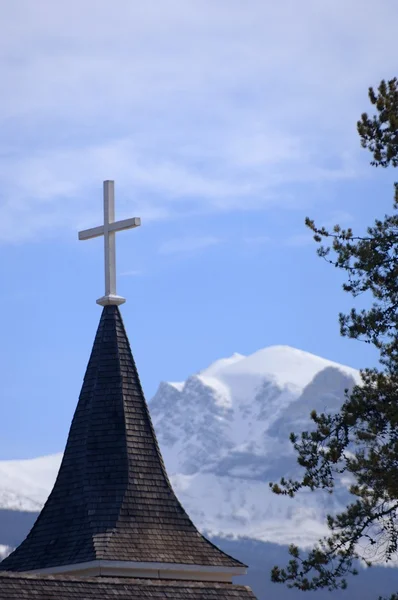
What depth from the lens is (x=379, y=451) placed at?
23.4 meters

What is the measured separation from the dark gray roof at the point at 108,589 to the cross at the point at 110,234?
6108mm

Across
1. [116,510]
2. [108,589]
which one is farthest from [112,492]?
[108,589]

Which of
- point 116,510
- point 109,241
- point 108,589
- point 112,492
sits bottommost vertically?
point 108,589

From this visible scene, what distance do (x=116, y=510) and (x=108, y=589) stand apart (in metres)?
3.36

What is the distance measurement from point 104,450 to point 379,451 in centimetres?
773

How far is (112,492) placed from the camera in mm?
29203

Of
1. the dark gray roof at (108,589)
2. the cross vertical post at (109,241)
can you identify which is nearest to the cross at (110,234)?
the cross vertical post at (109,241)

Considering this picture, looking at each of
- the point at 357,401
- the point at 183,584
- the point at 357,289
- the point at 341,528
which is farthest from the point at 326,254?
the point at 183,584

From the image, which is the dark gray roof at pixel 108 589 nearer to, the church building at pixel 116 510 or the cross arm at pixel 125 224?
the church building at pixel 116 510

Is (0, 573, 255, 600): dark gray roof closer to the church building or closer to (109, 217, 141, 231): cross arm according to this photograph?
the church building

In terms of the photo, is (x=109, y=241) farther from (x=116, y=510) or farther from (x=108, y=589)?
(x=108, y=589)

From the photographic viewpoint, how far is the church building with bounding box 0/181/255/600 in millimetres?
27547

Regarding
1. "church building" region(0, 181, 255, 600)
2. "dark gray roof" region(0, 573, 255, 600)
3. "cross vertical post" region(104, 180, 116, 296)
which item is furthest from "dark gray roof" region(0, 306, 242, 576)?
"dark gray roof" region(0, 573, 255, 600)

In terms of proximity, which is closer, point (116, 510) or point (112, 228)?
point (116, 510)
